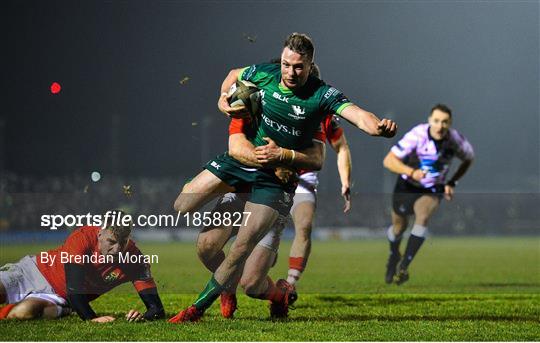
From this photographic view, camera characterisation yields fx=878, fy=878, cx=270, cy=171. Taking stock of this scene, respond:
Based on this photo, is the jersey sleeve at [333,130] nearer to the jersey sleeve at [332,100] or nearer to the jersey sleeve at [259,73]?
the jersey sleeve at [259,73]

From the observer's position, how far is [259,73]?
7.41m

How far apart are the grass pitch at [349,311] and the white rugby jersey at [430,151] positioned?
5.25 feet

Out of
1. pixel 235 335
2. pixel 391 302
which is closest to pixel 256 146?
pixel 235 335

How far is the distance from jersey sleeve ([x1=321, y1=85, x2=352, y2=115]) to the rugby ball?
22.7 inches

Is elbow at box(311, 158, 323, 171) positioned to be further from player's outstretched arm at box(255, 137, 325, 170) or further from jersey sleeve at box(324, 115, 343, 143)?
jersey sleeve at box(324, 115, 343, 143)

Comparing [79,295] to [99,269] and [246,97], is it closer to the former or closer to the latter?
[99,269]

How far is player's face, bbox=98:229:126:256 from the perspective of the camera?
7543mm

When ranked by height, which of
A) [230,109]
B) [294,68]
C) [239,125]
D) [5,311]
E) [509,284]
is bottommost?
[509,284]

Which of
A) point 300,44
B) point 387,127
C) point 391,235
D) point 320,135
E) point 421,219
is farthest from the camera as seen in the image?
point 391,235

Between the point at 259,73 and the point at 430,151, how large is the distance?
5429mm

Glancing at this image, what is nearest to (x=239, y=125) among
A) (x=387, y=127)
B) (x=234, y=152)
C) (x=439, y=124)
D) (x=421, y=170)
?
(x=234, y=152)

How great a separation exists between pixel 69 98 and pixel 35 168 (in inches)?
187

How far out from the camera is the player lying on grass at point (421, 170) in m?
12.0

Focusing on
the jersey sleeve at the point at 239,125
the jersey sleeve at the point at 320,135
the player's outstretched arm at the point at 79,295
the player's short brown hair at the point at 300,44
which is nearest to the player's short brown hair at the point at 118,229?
the player's outstretched arm at the point at 79,295
